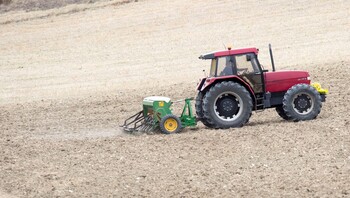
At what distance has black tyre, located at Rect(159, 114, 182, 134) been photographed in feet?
48.5

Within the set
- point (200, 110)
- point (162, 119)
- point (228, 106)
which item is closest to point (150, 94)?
point (200, 110)

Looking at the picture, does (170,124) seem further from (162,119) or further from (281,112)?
(281,112)

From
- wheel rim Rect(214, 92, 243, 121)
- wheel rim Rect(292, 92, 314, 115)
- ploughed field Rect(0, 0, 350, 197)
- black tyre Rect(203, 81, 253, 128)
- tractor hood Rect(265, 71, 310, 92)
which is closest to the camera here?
ploughed field Rect(0, 0, 350, 197)

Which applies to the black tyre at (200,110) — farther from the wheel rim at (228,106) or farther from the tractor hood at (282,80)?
the tractor hood at (282,80)

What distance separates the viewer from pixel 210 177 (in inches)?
437

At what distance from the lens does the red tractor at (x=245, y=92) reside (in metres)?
14.7

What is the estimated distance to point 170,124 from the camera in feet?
48.7

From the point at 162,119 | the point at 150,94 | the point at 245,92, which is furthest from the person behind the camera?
the point at 150,94

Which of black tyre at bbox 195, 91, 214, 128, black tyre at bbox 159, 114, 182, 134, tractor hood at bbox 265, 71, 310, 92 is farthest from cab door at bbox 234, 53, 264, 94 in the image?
black tyre at bbox 159, 114, 182, 134

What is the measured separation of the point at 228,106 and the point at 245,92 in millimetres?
424

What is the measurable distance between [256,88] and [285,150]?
2.71 m

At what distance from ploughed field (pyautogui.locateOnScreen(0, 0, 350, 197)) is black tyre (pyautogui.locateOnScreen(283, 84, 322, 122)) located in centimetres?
30

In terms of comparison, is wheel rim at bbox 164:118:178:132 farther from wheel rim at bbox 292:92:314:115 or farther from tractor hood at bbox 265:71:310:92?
wheel rim at bbox 292:92:314:115

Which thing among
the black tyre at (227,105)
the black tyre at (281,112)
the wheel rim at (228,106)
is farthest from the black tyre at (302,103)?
the wheel rim at (228,106)
